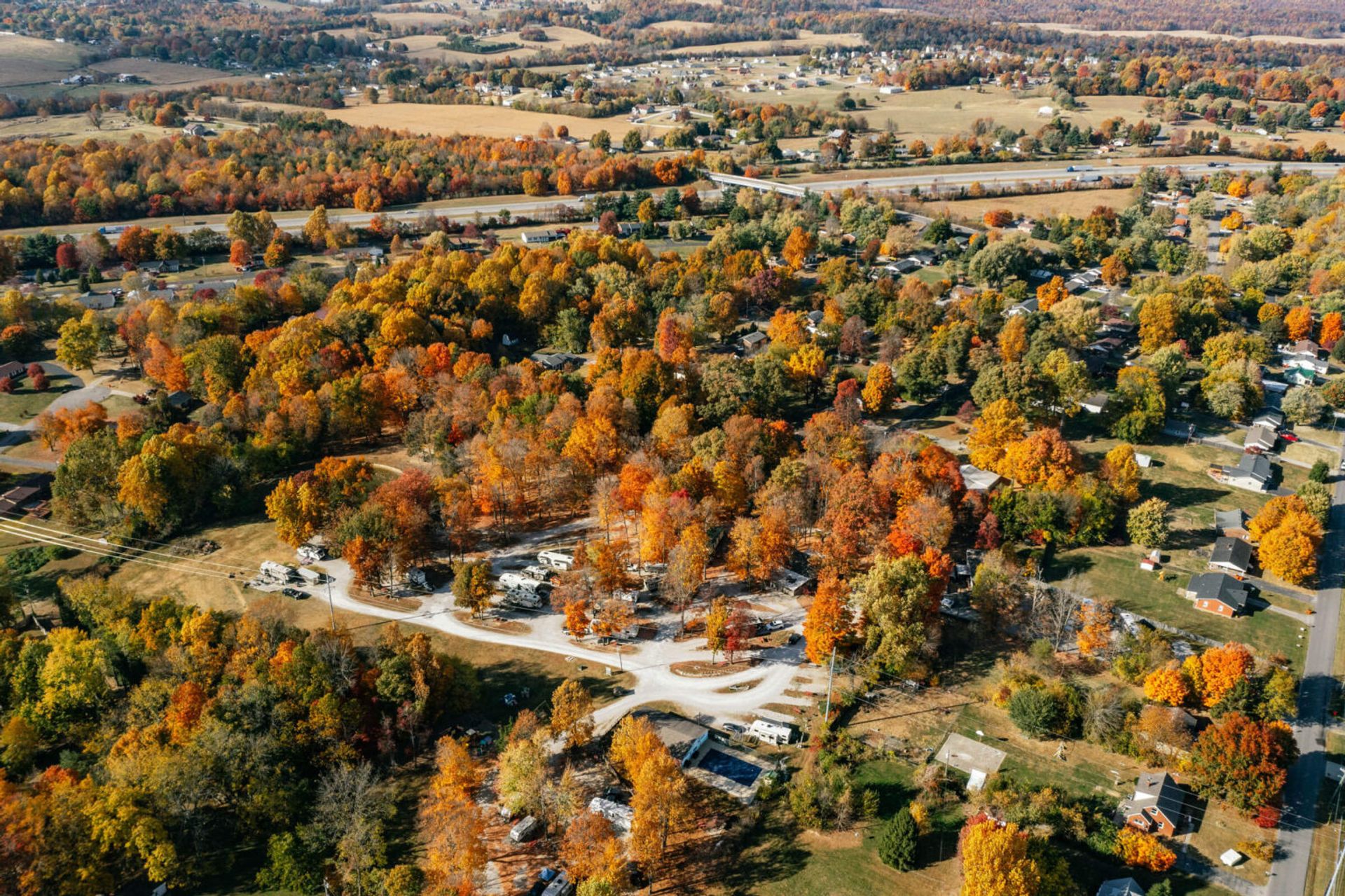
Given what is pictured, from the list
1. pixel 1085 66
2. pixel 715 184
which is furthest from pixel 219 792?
pixel 1085 66

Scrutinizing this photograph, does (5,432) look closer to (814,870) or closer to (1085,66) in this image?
(814,870)

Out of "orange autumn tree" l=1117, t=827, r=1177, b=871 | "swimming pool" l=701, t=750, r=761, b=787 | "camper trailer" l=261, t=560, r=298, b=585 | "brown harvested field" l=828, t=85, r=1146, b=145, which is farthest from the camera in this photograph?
"brown harvested field" l=828, t=85, r=1146, b=145

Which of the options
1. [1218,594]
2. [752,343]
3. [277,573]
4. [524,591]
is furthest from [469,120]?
[1218,594]

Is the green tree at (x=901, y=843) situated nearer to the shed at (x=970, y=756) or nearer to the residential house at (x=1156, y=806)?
the shed at (x=970, y=756)

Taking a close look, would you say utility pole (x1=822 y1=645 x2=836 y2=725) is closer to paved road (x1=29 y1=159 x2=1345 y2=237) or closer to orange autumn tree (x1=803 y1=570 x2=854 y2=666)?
orange autumn tree (x1=803 y1=570 x2=854 y2=666)

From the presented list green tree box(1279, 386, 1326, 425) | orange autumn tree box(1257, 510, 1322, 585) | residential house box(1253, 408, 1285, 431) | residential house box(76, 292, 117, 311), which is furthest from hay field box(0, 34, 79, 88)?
orange autumn tree box(1257, 510, 1322, 585)
